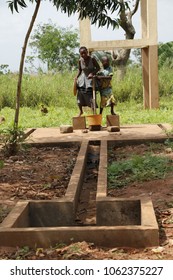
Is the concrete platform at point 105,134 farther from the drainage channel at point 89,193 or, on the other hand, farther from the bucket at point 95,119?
the drainage channel at point 89,193

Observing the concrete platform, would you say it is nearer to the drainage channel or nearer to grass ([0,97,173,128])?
the drainage channel

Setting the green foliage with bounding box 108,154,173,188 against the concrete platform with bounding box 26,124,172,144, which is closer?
the green foliage with bounding box 108,154,173,188

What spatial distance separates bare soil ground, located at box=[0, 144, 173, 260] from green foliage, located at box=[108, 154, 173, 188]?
0.16 meters

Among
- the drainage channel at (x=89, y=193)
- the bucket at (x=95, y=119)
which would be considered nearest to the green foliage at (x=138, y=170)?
the drainage channel at (x=89, y=193)

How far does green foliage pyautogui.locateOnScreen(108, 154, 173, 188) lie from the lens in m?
5.90

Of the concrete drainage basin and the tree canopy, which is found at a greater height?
the tree canopy

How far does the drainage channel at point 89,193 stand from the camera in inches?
200

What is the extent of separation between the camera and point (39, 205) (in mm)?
4711

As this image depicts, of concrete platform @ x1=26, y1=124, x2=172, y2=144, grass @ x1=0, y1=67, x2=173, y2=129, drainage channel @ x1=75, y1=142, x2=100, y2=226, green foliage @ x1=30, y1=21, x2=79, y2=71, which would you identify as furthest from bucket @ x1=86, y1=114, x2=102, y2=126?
green foliage @ x1=30, y1=21, x2=79, y2=71

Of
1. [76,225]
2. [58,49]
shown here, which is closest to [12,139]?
[76,225]

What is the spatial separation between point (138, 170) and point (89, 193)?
65 cm

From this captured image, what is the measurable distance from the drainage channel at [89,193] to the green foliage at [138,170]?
27 centimetres

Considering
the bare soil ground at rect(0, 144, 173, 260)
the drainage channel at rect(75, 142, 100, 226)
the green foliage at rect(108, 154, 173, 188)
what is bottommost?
the drainage channel at rect(75, 142, 100, 226)
